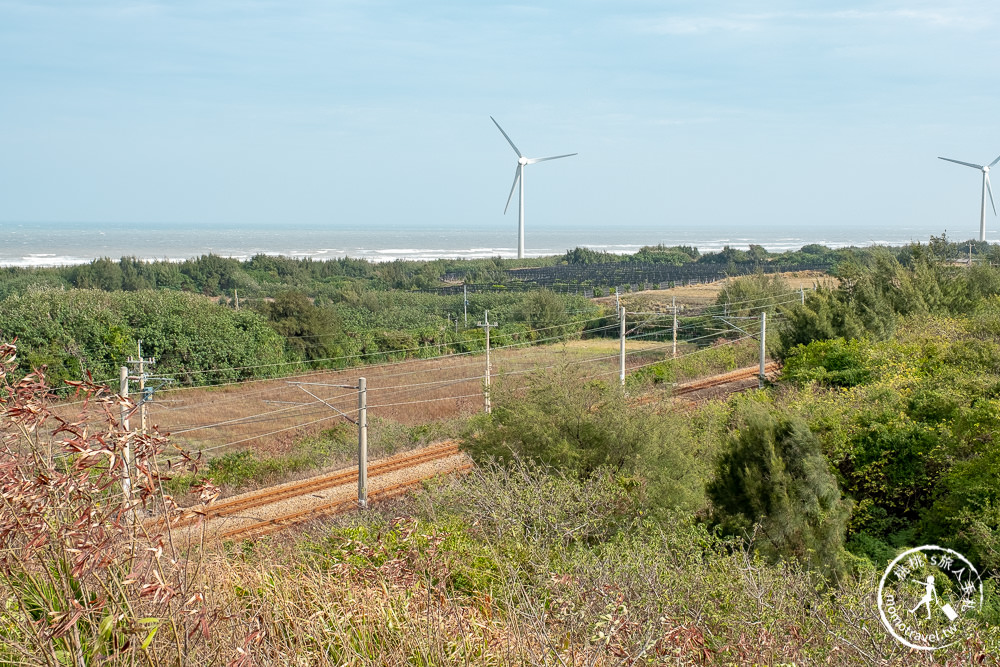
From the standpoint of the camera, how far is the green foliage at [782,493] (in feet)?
39.6

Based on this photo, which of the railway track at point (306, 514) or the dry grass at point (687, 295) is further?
the dry grass at point (687, 295)

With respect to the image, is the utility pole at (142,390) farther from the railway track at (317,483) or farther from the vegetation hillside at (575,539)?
the railway track at (317,483)

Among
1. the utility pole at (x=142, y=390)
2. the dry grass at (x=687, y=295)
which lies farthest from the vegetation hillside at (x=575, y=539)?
the dry grass at (x=687, y=295)

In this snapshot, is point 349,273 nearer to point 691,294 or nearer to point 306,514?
point 691,294

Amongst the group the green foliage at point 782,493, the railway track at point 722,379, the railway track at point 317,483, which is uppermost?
the green foliage at point 782,493

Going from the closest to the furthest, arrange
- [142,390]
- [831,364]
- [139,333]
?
[142,390]
[831,364]
[139,333]

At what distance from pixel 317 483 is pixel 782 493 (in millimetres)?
10831

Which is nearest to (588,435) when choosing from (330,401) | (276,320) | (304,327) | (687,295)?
(330,401)

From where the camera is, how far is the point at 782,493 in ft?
40.3

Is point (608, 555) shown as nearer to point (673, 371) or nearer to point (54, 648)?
point (54, 648)

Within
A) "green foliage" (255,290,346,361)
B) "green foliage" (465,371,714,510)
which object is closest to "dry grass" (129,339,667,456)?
"green foliage" (255,290,346,361)

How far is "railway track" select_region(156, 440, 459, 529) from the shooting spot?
17406mm

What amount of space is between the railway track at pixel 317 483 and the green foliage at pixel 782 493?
7941 millimetres

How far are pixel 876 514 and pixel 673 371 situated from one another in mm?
19118
